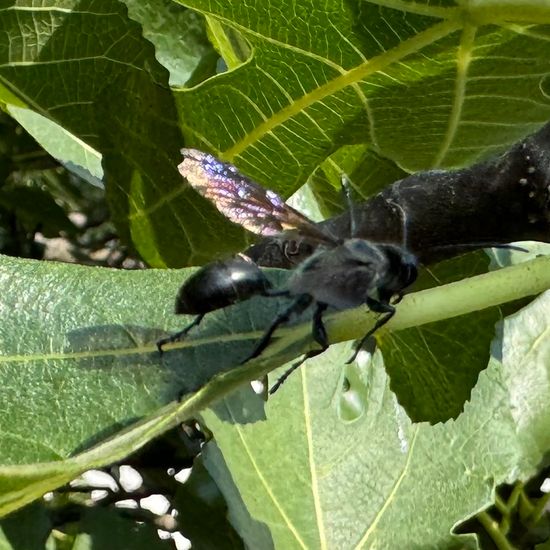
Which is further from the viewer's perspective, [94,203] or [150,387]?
[94,203]

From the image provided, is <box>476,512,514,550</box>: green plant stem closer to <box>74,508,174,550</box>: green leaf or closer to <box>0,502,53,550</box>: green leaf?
<box>74,508,174,550</box>: green leaf

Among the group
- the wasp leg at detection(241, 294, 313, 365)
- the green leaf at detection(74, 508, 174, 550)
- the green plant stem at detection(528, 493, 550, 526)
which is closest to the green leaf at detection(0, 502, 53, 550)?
the green leaf at detection(74, 508, 174, 550)

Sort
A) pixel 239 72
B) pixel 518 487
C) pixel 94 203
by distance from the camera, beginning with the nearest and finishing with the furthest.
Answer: pixel 239 72 < pixel 518 487 < pixel 94 203

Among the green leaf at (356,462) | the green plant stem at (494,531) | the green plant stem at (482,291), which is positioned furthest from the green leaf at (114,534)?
the green plant stem at (482,291)

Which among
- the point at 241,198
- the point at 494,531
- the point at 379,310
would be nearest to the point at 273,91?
the point at 241,198

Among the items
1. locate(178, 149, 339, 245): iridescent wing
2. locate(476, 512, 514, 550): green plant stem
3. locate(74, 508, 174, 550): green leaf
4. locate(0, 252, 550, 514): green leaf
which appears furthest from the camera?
locate(476, 512, 514, 550): green plant stem

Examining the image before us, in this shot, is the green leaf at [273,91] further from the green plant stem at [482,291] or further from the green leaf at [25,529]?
the green leaf at [25,529]

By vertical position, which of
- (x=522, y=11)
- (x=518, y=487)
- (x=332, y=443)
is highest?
(x=522, y=11)

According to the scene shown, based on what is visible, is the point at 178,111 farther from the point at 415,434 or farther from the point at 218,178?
the point at 415,434

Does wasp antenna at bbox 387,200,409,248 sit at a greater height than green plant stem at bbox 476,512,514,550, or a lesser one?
greater

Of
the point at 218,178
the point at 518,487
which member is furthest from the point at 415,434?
the point at 218,178
